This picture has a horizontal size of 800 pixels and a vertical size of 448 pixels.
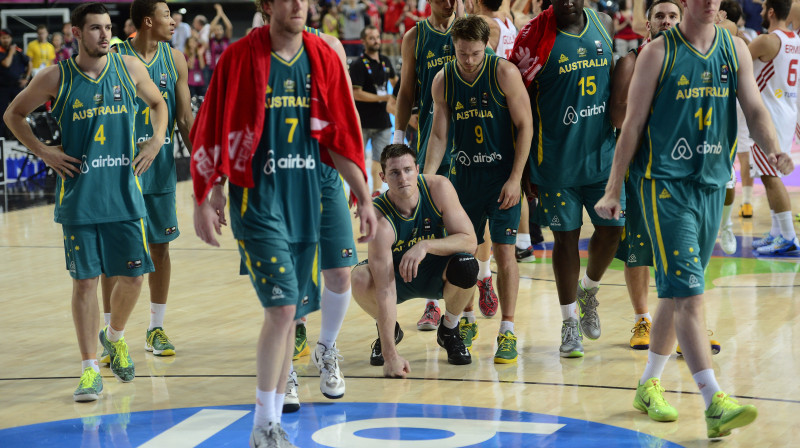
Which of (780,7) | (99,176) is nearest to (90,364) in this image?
(99,176)

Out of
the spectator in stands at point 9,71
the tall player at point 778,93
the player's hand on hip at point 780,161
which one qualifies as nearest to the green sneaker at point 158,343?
the player's hand on hip at point 780,161

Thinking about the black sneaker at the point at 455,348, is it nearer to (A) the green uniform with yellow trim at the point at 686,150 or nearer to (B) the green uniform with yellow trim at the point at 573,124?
(B) the green uniform with yellow trim at the point at 573,124

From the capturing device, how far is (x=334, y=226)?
15.7 feet

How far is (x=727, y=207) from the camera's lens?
348 inches

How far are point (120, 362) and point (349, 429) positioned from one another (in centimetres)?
156

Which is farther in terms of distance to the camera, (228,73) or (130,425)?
(130,425)

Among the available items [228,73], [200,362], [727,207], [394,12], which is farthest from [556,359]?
[394,12]

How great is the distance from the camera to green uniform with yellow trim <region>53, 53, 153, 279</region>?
17.4 feet

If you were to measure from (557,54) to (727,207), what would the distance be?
3.66m

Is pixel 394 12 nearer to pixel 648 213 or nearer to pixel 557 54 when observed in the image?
pixel 557 54

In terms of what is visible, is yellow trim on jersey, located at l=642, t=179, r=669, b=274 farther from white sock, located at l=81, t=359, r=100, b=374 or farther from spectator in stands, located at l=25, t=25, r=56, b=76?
spectator in stands, located at l=25, t=25, r=56, b=76

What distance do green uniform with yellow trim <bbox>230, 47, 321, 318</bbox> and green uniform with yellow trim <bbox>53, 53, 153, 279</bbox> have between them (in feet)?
4.42

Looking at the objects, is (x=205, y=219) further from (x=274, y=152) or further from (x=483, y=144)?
(x=483, y=144)

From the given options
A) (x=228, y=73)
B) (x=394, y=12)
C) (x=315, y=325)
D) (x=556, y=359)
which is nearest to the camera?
(x=228, y=73)
